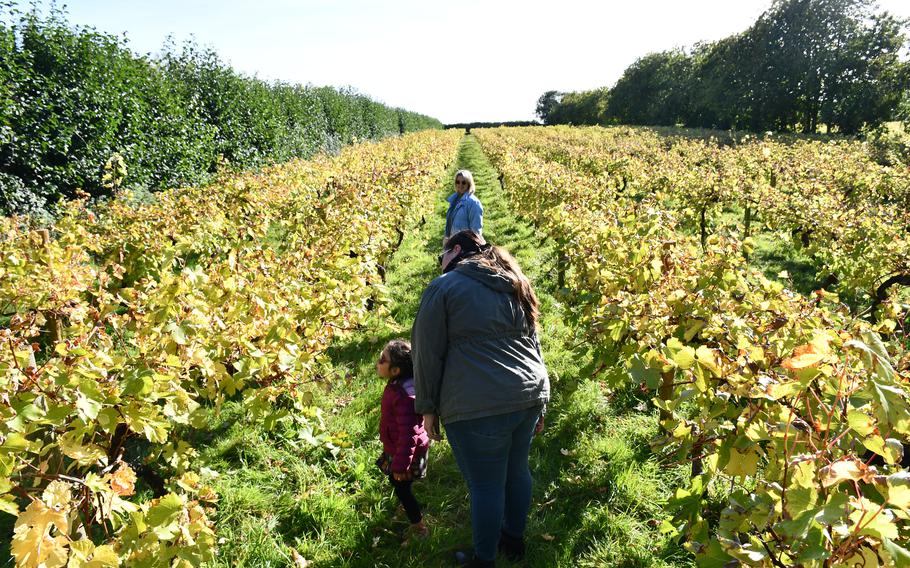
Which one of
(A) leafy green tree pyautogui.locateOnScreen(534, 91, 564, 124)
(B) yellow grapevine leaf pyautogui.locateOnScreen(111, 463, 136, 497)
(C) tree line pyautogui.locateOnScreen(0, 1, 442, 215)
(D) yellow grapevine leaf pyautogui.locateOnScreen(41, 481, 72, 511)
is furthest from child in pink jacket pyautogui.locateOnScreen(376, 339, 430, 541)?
(A) leafy green tree pyautogui.locateOnScreen(534, 91, 564, 124)

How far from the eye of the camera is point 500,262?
7.67 feet

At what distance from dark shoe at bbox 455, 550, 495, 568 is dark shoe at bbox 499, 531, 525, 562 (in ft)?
0.66

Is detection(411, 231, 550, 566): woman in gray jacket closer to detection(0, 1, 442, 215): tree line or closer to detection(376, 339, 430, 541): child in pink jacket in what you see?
detection(376, 339, 430, 541): child in pink jacket

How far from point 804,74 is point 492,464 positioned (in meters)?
38.4

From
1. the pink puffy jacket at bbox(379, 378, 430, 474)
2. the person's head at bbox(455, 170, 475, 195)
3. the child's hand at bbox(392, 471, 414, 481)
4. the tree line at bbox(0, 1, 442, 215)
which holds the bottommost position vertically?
the child's hand at bbox(392, 471, 414, 481)

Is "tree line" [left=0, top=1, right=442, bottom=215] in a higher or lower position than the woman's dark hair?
higher

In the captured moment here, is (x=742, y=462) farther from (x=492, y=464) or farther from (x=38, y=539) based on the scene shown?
(x=38, y=539)

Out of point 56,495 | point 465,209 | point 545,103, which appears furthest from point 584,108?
point 56,495

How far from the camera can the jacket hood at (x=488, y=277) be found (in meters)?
2.21

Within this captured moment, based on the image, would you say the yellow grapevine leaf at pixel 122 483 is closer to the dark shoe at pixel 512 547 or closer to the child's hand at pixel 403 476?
the child's hand at pixel 403 476

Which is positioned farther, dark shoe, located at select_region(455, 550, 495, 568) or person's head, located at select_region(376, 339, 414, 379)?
person's head, located at select_region(376, 339, 414, 379)

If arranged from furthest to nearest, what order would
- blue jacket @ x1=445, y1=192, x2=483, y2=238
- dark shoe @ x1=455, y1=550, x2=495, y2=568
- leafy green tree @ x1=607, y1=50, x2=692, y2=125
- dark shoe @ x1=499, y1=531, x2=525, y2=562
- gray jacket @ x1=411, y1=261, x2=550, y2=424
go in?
leafy green tree @ x1=607, y1=50, x2=692, y2=125
blue jacket @ x1=445, y1=192, x2=483, y2=238
dark shoe @ x1=499, y1=531, x2=525, y2=562
dark shoe @ x1=455, y1=550, x2=495, y2=568
gray jacket @ x1=411, y1=261, x2=550, y2=424

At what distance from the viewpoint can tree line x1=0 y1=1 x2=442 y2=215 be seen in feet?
25.8

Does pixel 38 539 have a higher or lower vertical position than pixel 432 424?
higher
